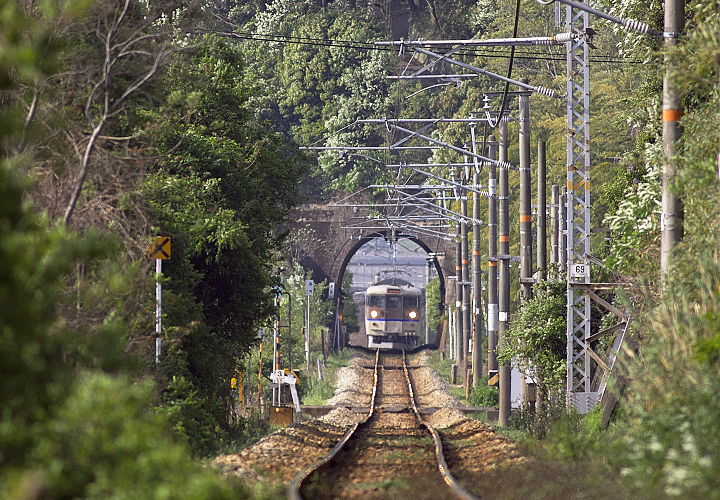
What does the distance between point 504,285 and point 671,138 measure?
554 inches

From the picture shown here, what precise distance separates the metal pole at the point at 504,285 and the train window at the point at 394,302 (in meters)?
40.8

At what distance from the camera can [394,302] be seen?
231 ft

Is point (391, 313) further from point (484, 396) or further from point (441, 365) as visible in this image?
point (484, 396)

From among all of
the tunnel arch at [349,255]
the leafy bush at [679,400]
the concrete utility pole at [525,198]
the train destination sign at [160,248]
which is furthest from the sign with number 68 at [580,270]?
the tunnel arch at [349,255]

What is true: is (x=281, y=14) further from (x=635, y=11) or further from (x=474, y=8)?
(x=635, y=11)

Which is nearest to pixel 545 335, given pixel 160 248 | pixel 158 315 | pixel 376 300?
pixel 160 248

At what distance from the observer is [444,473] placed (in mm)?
15641

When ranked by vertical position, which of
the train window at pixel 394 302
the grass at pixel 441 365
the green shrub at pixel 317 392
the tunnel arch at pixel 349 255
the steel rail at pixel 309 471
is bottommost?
the green shrub at pixel 317 392

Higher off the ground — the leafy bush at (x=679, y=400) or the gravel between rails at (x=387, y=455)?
the leafy bush at (x=679, y=400)

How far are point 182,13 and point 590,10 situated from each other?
6.84 meters

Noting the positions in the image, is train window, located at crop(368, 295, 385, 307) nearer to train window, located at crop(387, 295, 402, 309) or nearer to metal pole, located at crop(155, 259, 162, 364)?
train window, located at crop(387, 295, 402, 309)

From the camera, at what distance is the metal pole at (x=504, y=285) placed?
27406 millimetres

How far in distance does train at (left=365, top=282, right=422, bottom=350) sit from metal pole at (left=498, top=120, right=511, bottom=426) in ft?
134

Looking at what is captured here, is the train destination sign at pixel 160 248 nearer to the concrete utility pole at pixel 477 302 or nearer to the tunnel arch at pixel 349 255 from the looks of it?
the concrete utility pole at pixel 477 302
